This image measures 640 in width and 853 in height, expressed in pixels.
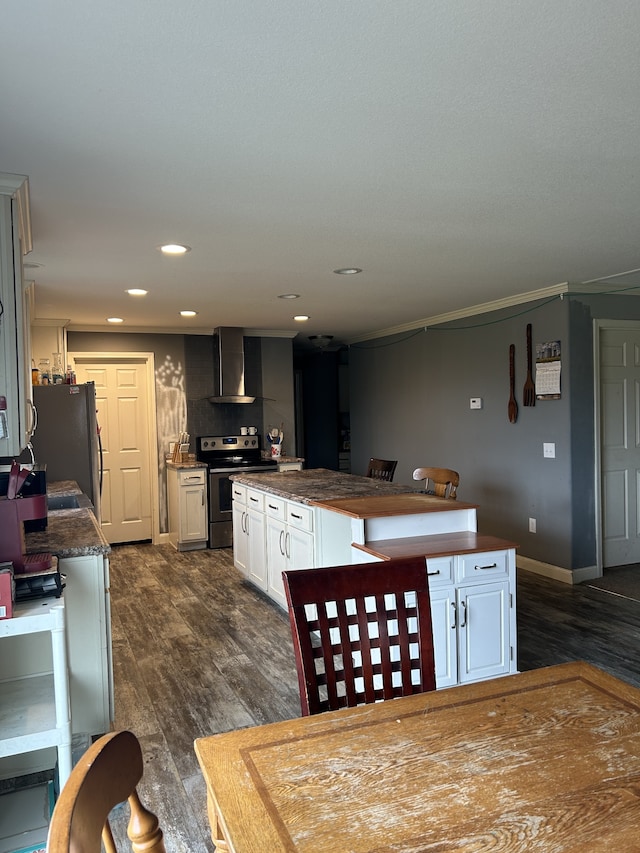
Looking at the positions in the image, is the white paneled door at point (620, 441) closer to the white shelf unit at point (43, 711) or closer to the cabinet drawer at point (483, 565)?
the cabinet drawer at point (483, 565)

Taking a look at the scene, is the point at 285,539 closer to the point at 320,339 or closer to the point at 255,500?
the point at 255,500

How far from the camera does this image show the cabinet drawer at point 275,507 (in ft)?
13.5

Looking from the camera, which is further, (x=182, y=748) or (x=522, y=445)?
(x=522, y=445)

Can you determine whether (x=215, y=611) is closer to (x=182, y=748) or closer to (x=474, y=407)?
(x=182, y=748)

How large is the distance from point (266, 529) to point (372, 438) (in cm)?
366

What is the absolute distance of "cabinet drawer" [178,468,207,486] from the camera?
6288 millimetres

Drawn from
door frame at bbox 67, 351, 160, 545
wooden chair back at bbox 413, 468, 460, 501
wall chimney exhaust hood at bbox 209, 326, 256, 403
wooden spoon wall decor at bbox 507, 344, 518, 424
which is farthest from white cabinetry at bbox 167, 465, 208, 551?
wooden spoon wall decor at bbox 507, 344, 518, 424

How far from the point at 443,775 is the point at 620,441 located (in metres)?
4.68

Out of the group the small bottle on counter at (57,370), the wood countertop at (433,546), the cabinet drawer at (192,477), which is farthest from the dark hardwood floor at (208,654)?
the small bottle on counter at (57,370)

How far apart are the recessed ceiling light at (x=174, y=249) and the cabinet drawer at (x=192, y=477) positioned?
3.13 m

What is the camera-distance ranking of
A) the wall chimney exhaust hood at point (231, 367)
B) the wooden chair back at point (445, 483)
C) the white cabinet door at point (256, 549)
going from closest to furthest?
the wooden chair back at point (445, 483) → the white cabinet door at point (256, 549) → the wall chimney exhaust hood at point (231, 367)

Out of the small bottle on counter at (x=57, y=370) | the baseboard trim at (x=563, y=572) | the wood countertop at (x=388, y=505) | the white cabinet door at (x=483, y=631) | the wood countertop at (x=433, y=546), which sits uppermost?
the small bottle on counter at (x=57, y=370)

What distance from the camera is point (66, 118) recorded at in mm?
1919

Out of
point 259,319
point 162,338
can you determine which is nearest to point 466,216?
point 259,319
